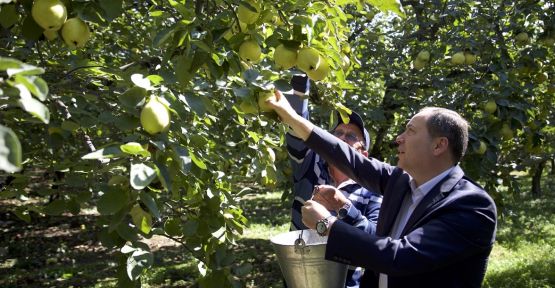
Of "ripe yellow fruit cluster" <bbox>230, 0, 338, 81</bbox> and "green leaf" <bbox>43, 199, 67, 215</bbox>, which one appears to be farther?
"green leaf" <bbox>43, 199, 67, 215</bbox>

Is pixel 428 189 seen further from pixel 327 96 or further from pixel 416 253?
pixel 327 96

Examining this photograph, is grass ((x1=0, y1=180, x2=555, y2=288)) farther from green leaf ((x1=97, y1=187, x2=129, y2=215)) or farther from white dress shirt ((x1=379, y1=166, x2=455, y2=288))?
green leaf ((x1=97, y1=187, x2=129, y2=215))

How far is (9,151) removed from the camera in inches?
35.0

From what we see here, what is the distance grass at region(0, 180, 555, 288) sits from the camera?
244 inches

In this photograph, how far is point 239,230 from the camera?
2350mm

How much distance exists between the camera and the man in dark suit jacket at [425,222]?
1.92 meters

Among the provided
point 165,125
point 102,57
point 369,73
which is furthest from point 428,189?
point 369,73

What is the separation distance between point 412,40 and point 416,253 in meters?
3.58

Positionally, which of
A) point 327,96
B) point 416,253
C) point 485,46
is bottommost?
point 416,253

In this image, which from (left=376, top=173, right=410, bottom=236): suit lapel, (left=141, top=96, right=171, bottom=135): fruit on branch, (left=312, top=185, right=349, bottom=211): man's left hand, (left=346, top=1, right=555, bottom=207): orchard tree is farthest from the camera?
(left=346, top=1, right=555, bottom=207): orchard tree

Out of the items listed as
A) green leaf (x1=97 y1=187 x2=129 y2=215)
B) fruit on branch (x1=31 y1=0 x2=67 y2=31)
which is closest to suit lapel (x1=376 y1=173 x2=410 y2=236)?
green leaf (x1=97 y1=187 x2=129 y2=215)

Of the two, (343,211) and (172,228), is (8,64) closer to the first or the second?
(172,228)

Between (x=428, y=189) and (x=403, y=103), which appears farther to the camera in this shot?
(x=403, y=103)

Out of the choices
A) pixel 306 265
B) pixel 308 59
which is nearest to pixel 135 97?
pixel 308 59
